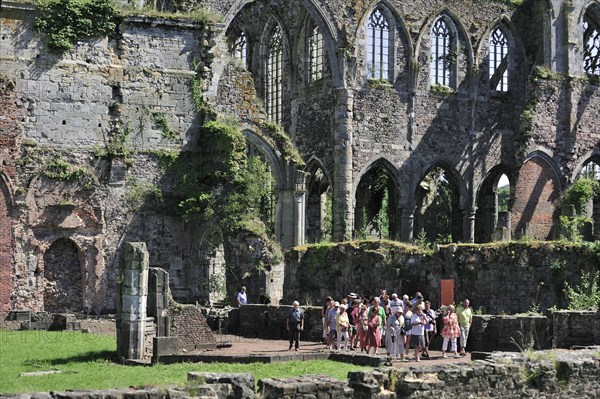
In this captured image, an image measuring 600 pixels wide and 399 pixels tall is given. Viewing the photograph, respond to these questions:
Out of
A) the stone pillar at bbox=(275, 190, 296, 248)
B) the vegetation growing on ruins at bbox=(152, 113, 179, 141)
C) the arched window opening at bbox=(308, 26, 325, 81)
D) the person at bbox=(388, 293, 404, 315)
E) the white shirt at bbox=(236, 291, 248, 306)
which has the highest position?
the arched window opening at bbox=(308, 26, 325, 81)

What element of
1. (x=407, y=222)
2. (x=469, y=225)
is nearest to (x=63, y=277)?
(x=407, y=222)

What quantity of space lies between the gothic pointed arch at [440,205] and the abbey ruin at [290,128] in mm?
122

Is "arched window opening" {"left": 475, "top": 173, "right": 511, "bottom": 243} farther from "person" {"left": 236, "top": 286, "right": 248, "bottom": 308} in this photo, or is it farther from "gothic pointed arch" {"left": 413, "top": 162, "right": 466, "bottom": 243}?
"person" {"left": 236, "top": 286, "right": 248, "bottom": 308}

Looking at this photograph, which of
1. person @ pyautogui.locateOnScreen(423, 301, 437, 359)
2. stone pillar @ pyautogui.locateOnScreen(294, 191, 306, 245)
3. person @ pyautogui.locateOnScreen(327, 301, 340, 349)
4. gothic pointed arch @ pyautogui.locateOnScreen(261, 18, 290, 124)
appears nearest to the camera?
person @ pyautogui.locateOnScreen(423, 301, 437, 359)

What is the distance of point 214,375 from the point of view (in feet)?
47.8

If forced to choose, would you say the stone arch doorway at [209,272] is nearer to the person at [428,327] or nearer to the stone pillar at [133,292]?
the stone pillar at [133,292]

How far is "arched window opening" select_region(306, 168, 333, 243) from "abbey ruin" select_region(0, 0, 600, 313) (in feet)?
0.31

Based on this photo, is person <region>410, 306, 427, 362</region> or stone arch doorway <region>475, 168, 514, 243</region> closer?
person <region>410, 306, 427, 362</region>

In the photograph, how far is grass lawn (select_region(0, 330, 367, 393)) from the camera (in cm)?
1861

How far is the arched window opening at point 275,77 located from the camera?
158ft

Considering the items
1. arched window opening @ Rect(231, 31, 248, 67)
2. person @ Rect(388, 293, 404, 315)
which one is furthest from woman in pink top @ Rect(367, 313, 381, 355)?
arched window opening @ Rect(231, 31, 248, 67)

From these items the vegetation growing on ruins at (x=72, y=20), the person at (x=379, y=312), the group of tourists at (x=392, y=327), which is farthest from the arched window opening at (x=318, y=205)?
the person at (x=379, y=312)

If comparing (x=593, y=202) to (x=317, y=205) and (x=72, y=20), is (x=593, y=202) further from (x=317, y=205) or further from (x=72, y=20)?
(x=72, y=20)

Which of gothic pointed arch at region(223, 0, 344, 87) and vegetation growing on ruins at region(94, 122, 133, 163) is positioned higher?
gothic pointed arch at region(223, 0, 344, 87)
